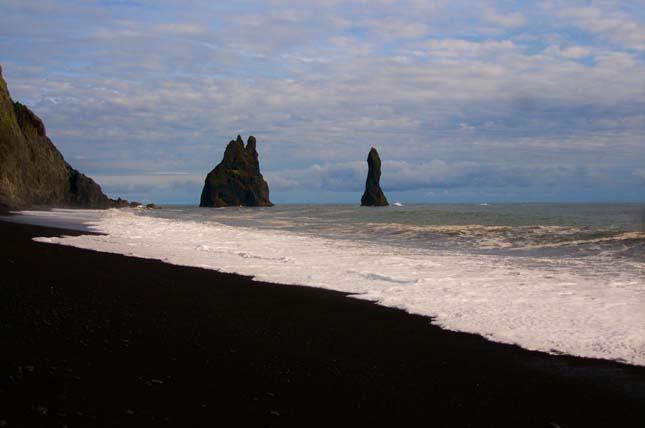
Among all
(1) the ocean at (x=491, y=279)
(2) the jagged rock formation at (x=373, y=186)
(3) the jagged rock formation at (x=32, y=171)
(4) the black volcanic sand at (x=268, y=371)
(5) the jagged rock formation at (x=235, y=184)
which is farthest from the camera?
(5) the jagged rock formation at (x=235, y=184)

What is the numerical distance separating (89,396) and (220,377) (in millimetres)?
1160

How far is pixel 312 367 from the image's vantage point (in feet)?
18.8

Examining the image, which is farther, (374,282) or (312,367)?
(374,282)

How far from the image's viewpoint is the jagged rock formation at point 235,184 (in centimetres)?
16338

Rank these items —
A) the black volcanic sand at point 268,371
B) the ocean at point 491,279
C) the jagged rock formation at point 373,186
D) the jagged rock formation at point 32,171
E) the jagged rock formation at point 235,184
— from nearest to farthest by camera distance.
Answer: the black volcanic sand at point 268,371
the ocean at point 491,279
the jagged rock formation at point 32,171
the jagged rock formation at point 373,186
the jagged rock formation at point 235,184

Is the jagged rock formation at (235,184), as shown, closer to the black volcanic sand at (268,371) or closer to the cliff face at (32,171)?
the cliff face at (32,171)

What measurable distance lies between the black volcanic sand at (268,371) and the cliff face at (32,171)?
48.3 m

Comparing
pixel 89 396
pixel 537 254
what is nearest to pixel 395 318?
pixel 89 396

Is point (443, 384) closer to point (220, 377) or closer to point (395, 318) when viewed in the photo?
point (220, 377)

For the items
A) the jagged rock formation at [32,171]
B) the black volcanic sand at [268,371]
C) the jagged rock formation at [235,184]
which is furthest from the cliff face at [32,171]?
the jagged rock formation at [235,184]

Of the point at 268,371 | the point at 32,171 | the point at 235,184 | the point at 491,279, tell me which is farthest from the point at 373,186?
the point at 268,371

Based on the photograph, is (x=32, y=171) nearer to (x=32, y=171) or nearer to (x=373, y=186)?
(x=32, y=171)

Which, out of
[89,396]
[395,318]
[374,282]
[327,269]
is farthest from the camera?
[327,269]

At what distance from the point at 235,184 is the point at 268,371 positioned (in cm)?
16040
